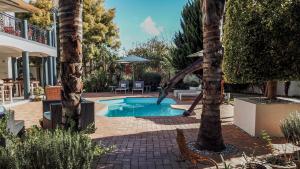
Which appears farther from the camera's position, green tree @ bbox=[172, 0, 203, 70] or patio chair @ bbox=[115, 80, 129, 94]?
patio chair @ bbox=[115, 80, 129, 94]

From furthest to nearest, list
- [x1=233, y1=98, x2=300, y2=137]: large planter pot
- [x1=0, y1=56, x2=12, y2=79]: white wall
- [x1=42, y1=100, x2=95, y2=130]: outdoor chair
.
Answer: [x1=0, y1=56, x2=12, y2=79]: white wall
[x1=233, y1=98, x2=300, y2=137]: large planter pot
[x1=42, y1=100, x2=95, y2=130]: outdoor chair

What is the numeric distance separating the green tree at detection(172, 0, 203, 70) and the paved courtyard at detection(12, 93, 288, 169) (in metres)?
9.92

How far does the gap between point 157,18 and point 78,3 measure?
1694 inches

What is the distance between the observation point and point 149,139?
23.4ft

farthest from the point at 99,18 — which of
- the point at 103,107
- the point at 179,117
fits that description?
the point at 179,117

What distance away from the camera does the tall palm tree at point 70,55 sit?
4.41 metres

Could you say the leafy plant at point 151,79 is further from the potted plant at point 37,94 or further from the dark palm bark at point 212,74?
the dark palm bark at point 212,74

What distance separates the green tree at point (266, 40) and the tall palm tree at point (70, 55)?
14.7 ft

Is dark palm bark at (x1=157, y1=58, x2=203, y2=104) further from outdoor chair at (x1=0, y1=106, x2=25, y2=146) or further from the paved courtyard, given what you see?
outdoor chair at (x1=0, y1=106, x2=25, y2=146)

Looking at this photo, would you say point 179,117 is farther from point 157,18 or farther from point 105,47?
point 157,18

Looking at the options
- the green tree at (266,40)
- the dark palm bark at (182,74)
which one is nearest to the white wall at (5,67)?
the dark palm bark at (182,74)

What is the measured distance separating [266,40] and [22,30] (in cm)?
1403

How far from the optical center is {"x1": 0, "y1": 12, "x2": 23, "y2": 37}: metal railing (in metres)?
15.6

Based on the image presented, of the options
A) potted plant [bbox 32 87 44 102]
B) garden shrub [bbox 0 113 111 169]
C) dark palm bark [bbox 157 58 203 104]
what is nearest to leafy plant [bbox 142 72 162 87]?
potted plant [bbox 32 87 44 102]
